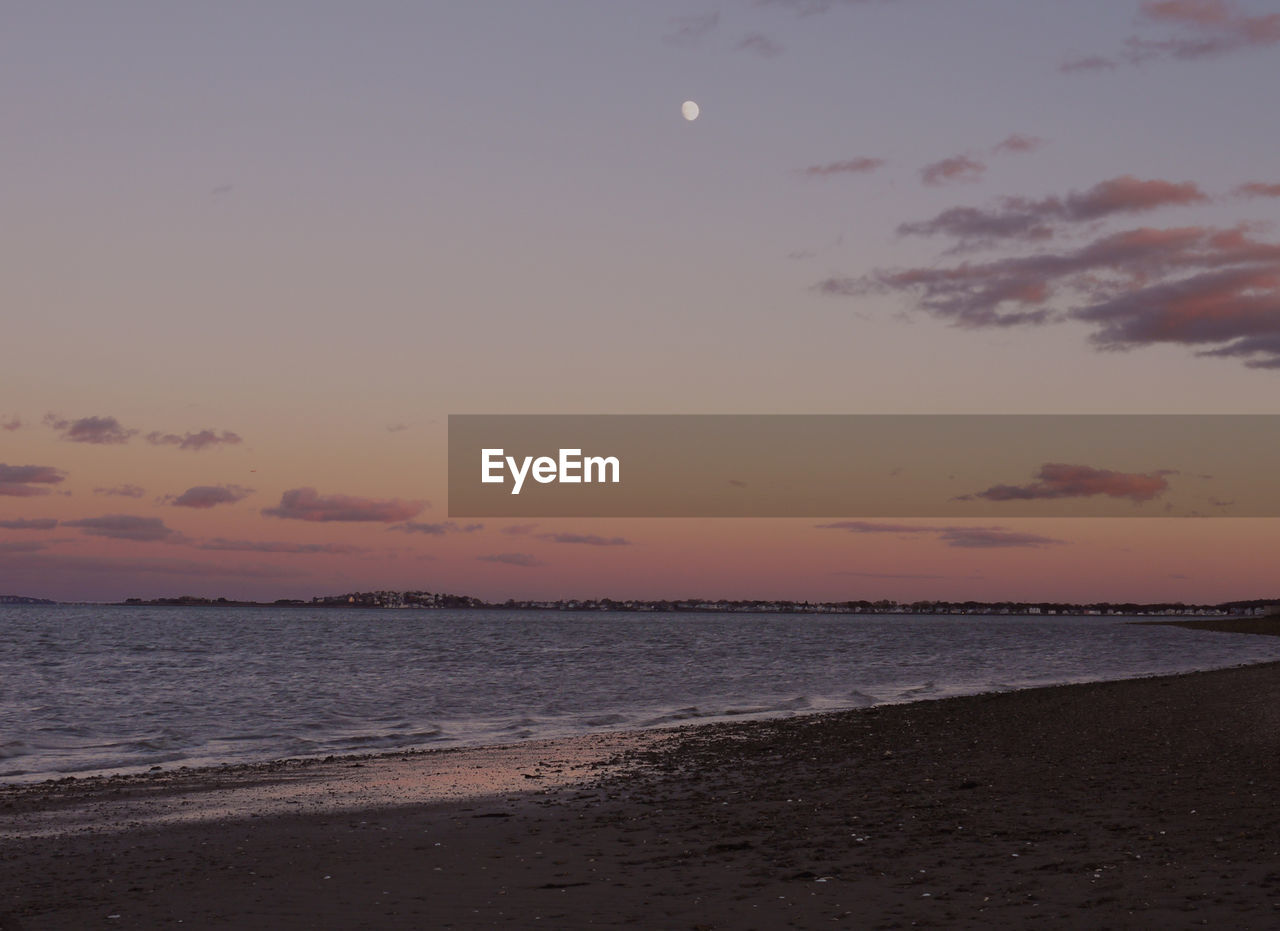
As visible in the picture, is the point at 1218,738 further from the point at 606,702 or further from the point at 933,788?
the point at 606,702

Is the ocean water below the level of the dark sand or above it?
below

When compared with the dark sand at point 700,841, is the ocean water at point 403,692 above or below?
below

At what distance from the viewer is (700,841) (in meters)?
15.5

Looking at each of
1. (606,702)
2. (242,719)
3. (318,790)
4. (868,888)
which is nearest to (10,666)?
(242,719)

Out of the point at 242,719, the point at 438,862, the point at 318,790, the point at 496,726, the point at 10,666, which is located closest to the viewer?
the point at 438,862

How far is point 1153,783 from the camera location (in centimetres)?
1864

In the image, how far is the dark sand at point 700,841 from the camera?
39.1 feet

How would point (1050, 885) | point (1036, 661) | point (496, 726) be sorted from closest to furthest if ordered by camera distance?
point (1050, 885), point (496, 726), point (1036, 661)

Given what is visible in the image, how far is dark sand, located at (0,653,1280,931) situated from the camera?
11930 millimetres

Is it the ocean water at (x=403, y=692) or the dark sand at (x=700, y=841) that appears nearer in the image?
the dark sand at (x=700, y=841)

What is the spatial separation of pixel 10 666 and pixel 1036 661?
72875 millimetres

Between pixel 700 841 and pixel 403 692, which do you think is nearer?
pixel 700 841

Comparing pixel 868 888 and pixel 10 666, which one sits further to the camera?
pixel 10 666

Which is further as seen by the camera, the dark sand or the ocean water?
the ocean water
